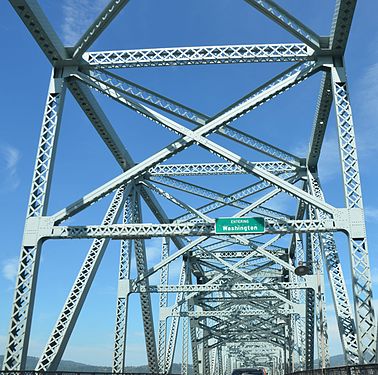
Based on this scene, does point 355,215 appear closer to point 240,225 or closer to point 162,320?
point 240,225

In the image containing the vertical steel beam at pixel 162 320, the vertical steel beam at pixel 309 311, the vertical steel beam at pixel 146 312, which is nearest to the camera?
the vertical steel beam at pixel 146 312

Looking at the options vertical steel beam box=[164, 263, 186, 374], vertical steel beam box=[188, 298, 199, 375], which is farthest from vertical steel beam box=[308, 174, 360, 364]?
vertical steel beam box=[188, 298, 199, 375]

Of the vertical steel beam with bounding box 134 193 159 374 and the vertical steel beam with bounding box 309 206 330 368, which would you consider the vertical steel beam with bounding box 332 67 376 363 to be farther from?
the vertical steel beam with bounding box 134 193 159 374

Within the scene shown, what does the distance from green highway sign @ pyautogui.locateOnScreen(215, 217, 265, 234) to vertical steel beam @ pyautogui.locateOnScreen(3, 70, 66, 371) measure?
587 cm

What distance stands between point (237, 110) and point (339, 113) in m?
3.36

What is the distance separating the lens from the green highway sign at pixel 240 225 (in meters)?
15.0

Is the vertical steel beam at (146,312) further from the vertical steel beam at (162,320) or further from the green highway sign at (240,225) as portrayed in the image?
the green highway sign at (240,225)

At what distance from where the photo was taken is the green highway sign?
1495cm

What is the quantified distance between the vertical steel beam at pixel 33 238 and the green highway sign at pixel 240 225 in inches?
231

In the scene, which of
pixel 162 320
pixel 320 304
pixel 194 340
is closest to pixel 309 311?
pixel 320 304

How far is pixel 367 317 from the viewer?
1329 cm

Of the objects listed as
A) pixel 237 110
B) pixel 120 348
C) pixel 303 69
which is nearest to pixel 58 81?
pixel 237 110

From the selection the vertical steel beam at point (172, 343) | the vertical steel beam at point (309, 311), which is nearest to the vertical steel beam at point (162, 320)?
the vertical steel beam at point (172, 343)

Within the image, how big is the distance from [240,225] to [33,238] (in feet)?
22.2
